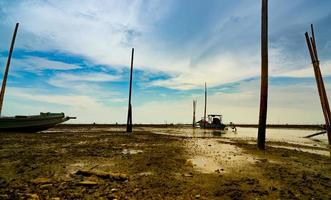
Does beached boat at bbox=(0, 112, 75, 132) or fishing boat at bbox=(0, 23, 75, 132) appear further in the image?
beached boat at bbox=(0, 112, 75, 132)

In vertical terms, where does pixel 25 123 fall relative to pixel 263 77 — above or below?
below

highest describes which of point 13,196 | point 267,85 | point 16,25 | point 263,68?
point 16,25

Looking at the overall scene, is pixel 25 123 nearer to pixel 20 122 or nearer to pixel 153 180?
pixel 20 122

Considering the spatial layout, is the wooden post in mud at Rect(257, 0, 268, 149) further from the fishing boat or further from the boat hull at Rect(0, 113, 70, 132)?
A: the boat hull at Rect(0, 113, 70, 132)

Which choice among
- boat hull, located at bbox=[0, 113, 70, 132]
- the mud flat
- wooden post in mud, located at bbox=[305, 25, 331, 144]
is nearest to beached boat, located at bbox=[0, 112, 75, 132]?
boat hull, located at bbox=[0, 113, 70, 132]

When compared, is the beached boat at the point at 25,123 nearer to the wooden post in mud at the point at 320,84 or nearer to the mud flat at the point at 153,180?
the mud flat at the point at 153,180

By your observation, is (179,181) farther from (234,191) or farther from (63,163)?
(63,163)

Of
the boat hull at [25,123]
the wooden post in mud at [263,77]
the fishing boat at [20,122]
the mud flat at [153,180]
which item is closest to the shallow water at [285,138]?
the wooden post in mud at [263,77]

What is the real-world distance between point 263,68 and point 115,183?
32.2ft

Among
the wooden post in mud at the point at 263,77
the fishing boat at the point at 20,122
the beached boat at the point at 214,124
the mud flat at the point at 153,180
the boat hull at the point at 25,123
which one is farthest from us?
the beached boat at the point at 214,124

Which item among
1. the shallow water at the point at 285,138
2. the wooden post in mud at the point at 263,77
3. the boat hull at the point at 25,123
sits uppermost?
the wooden post in mud at the point at 263,77

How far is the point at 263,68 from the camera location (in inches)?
463

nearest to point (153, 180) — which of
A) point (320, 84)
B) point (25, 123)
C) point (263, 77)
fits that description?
point (263, 77)

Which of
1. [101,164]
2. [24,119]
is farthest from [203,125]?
[101,164]
